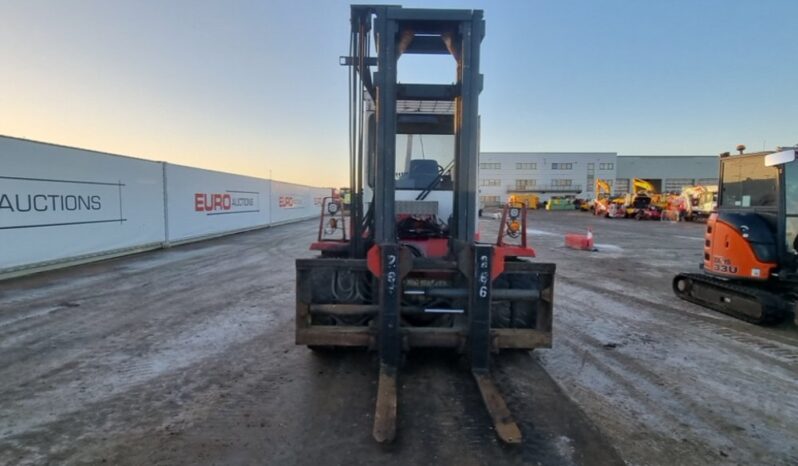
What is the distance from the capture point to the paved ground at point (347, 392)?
298 centimetres

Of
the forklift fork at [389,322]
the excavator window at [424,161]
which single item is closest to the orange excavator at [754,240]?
the excavator window at [424,161]

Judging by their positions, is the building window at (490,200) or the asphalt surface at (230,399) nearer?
the asphalt surface at (230,399)

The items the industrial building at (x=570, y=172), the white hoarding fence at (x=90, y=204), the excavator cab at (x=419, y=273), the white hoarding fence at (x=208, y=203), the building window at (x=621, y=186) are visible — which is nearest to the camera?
the excavator cab at (x=419, y=273)

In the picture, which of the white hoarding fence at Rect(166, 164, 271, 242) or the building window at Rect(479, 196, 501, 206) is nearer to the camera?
the white hoarding fence at Rect(166, 164, 271, 242)

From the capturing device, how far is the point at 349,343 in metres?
4.02

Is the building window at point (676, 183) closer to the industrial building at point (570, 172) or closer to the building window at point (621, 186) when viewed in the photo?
the industrial building at point (570, 172)

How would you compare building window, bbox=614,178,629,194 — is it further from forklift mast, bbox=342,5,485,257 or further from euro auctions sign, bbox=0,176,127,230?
forklift mast, bbox=342,5,485,257

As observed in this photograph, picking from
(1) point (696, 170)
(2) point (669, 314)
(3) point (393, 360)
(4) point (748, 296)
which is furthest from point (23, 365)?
(1) point (696, 170)

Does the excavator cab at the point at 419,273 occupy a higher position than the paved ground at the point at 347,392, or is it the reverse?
the excavator cab at the point at 419,273

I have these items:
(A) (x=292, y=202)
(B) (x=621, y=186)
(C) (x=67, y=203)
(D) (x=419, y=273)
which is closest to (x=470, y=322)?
(D) (x=419, y=273)

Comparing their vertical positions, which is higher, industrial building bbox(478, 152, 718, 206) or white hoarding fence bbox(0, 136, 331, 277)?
industrial building bbox(478, 152, 718, 206)

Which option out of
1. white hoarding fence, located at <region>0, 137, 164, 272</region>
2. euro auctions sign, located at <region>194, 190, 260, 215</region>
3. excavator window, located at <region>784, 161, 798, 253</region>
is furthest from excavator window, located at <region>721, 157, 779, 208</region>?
euro auctions sign, located at <region>194, 190, 260, 215</region>

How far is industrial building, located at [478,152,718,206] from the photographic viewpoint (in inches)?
2987

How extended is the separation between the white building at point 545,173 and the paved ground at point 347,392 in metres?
71.4
